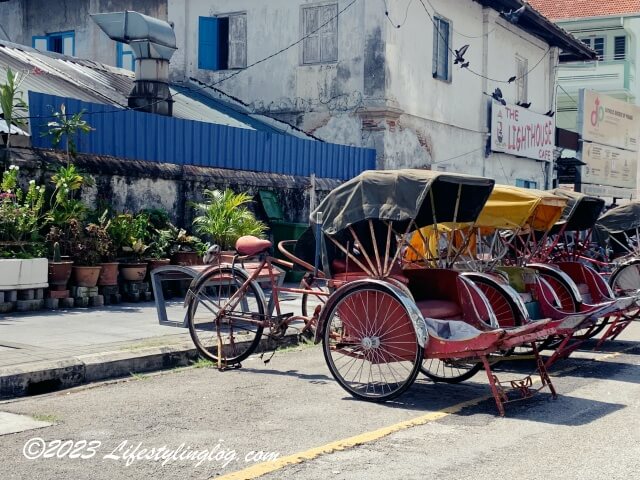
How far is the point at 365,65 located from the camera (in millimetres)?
21219

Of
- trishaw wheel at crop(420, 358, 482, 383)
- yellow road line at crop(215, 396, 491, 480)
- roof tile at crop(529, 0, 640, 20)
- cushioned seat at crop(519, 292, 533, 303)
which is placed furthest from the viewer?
roof tile at crop(529, 0, 640, 20)

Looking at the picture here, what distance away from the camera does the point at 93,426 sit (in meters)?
6.39

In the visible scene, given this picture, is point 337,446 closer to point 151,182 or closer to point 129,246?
point 129,246

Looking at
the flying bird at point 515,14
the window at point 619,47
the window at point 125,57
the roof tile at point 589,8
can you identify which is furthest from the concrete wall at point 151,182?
the roof tile at point 589,8

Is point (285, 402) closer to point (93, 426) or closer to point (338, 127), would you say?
point (93, 426)

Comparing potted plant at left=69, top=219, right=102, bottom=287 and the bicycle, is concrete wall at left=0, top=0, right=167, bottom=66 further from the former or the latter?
the bicycle

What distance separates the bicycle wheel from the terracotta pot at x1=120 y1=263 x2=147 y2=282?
3928mm

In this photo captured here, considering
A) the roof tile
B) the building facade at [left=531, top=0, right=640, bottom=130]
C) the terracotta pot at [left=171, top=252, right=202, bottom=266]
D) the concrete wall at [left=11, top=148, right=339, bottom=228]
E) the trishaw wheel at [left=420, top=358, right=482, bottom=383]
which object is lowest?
the trishaw wheel at [left=420, top=358, right=482, bottom=383]

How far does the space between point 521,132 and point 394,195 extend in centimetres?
2143

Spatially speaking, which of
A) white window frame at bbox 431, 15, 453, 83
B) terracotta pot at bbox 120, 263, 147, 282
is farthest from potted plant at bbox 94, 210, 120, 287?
white window frame at bbox 431, 15, 453, 83

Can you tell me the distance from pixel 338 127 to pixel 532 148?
9388 millimetres

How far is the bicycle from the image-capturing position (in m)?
8.85

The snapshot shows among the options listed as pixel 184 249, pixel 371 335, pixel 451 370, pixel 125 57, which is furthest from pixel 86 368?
pixel 125 57

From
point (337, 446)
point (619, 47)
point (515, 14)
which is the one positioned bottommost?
point (337, 446)
